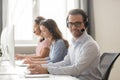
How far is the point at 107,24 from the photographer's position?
14.1 ft

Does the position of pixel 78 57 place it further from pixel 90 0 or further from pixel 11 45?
pixel 90 0

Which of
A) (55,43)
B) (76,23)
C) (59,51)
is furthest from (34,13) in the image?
(76,23)

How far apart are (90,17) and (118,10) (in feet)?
1.56

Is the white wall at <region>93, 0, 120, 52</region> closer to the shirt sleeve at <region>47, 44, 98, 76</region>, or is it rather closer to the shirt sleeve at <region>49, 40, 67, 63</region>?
the shirt sleeve at <region>49, 40, 67, 63</region>

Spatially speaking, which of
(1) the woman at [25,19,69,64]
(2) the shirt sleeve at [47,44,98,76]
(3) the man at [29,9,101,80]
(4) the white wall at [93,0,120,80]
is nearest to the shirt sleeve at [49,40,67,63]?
(1) the woman at [25,19,69,64]

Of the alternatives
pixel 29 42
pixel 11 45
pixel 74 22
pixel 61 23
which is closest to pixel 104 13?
pixel 61 23

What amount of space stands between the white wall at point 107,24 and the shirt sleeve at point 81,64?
2314mm

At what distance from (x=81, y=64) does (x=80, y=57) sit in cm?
7

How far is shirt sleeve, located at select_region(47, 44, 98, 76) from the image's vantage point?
6.35 feet

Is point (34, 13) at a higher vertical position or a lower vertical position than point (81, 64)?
higher

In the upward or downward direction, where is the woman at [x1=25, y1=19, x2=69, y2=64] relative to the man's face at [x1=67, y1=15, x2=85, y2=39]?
downward

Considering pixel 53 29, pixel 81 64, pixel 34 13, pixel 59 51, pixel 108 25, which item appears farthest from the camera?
pixel 34 13

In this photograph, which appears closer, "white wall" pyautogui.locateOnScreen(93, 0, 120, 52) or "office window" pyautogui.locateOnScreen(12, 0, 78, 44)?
"white wall" pyautogui.locateOnScreen(93, 0, 120, 52)

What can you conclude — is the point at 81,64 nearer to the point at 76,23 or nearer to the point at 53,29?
the point at 76,23
